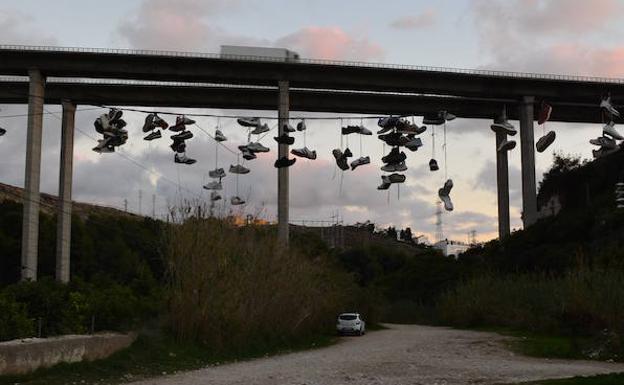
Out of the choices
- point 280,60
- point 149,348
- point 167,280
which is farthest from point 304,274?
point 280,60

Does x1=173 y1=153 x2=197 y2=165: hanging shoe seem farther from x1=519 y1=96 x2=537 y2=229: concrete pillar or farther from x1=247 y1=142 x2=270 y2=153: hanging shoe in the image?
x1=519 y1=96 x2=537 y2=229: concrete pillar

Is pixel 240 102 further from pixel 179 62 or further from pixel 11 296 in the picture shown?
pixel 11 296

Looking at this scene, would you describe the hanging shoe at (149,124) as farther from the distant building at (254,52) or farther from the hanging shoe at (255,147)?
the distant building at (254,52)

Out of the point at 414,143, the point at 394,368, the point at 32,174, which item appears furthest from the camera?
the point at 32,174

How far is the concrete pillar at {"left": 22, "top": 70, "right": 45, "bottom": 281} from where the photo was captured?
51.5 m

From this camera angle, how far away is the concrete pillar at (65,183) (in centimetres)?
5547

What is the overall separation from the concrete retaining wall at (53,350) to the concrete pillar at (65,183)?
134ft

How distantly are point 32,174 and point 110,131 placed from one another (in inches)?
1051

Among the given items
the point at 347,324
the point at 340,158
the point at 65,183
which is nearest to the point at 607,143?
the point at 340,158

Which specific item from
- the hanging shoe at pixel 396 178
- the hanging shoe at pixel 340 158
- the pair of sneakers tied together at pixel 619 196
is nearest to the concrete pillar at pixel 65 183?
the hanging shoe at pixel 340 158

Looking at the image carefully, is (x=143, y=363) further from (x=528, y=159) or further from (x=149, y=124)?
(x=528, y=159)

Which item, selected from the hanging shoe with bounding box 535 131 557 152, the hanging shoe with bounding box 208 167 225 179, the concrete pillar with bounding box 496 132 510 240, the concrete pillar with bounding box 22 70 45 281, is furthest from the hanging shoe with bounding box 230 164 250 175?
the concrete pillar with bounding box 496 132 510 240

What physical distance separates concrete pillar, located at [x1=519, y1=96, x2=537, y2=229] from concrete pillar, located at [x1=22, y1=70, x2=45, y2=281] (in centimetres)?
3686

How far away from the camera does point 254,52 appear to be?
2085 inches
